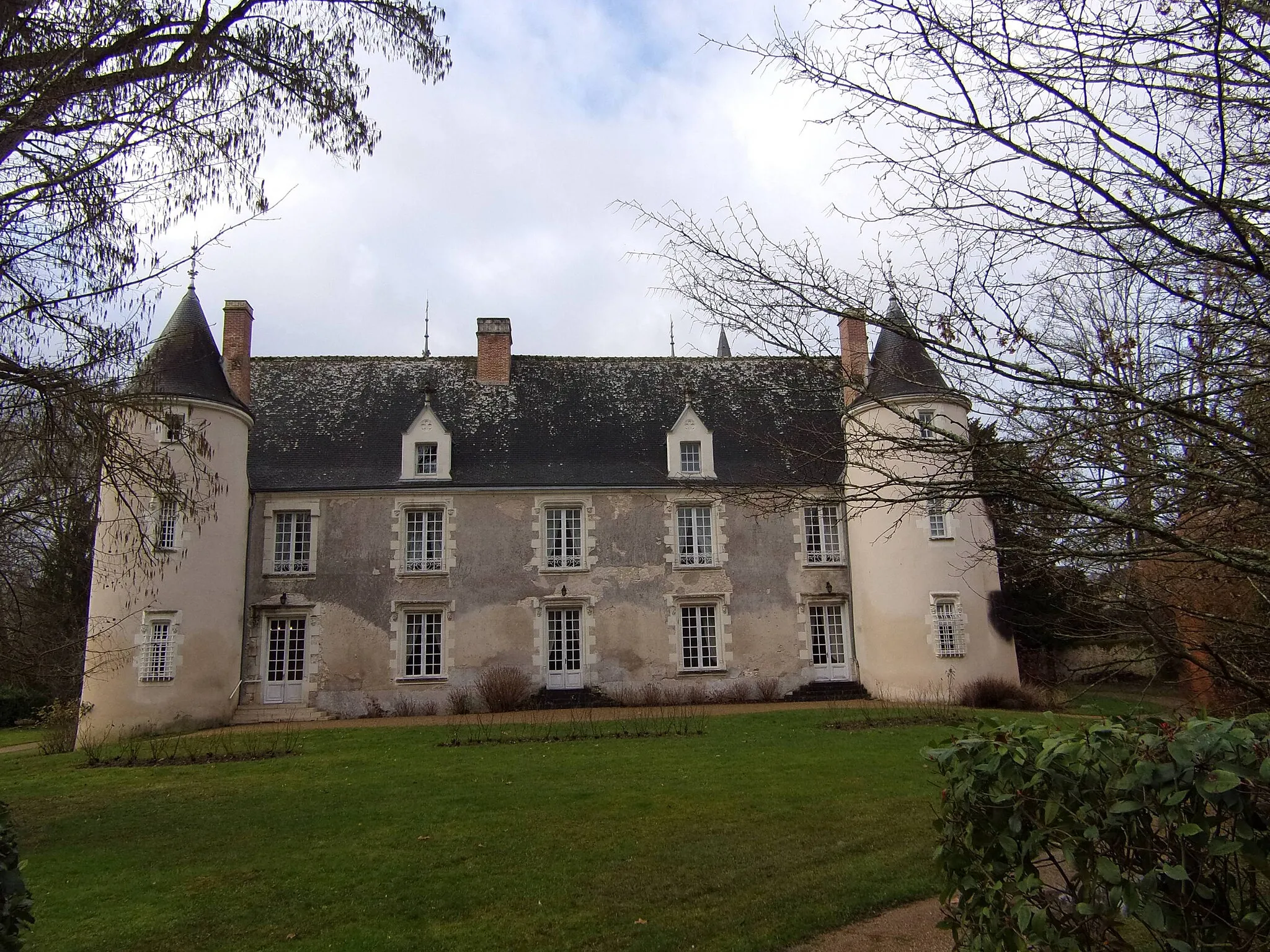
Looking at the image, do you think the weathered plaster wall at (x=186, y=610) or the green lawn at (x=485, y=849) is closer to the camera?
the green lawn at (x=485, y=849)

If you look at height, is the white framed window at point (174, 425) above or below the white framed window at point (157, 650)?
above

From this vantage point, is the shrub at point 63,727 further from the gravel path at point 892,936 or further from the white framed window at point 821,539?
the gravel path at point 892,936

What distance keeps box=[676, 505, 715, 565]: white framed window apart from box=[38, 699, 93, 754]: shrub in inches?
481

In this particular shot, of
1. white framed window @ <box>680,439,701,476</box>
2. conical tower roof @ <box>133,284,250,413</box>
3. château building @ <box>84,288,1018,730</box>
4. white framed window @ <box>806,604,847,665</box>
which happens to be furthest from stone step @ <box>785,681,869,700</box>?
conical tower roof @ <box>133,284,250,413</box>

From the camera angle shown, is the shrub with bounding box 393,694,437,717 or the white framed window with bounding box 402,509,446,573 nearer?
the shrub with bounding box 393,694,437,717

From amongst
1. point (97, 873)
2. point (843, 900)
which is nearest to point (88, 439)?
point (97, 873)

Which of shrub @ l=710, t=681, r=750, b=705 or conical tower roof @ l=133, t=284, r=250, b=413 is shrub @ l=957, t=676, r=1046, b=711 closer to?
shrub @ l=710, t=681, r=750, b=705

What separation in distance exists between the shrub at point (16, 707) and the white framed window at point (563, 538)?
16.0 meters

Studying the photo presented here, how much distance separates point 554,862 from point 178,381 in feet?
48.1

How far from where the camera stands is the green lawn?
19.3 feet

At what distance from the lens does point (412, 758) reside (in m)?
12.7

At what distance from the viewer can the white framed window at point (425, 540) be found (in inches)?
802

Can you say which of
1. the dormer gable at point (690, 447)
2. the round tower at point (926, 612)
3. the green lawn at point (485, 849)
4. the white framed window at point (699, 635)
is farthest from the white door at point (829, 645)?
the green lawn at point (485, 849)

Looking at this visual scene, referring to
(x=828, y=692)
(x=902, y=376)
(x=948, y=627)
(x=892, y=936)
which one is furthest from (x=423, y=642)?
(x=902, y=376)
